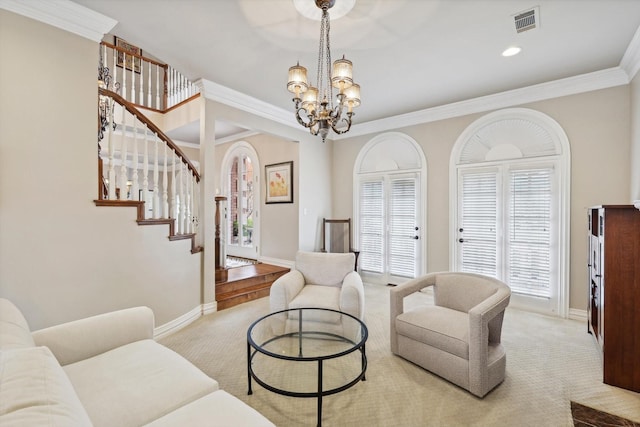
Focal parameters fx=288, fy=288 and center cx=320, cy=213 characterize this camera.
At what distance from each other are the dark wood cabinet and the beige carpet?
15 cm

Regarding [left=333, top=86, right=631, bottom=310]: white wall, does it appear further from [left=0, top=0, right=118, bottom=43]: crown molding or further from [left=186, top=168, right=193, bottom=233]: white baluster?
[left=0, top=0, right=118, bottom=43]: crown molding

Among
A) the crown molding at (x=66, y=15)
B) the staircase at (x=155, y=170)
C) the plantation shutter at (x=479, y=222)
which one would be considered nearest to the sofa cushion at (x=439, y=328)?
the plantation shutter at (x=479, y=222)

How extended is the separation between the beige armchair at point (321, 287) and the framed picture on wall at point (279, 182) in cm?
200

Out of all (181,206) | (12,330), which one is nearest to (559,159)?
(181,206)

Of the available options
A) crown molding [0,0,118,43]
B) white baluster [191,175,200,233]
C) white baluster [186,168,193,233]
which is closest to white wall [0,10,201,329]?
crown molding [0,0,118,43]

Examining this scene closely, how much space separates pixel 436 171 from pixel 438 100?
1.04 m

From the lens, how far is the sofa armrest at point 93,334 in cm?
159

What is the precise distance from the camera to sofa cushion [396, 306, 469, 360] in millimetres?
2102

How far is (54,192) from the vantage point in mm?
2287

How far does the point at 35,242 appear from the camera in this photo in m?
2.19

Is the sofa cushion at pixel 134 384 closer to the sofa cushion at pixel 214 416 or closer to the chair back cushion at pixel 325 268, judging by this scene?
the sofa cushion at pixel 214 416

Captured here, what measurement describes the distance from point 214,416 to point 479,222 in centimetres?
406

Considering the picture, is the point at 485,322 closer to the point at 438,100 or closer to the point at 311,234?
the point at 438,100

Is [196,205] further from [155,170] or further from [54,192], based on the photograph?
[54,192]
